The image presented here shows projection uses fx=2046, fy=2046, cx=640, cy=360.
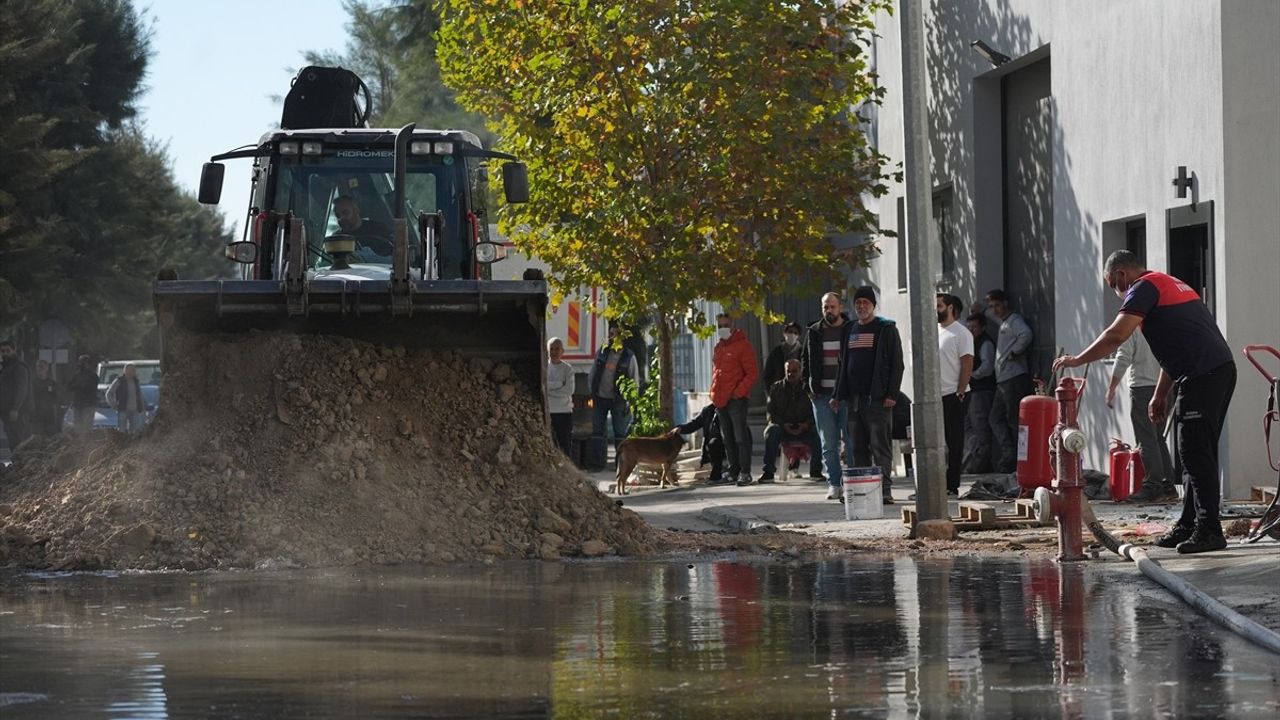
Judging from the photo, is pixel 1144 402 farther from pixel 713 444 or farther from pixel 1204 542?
pixel 713 444

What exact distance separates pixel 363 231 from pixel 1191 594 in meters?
8.88

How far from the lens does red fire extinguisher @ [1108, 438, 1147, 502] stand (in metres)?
15.8

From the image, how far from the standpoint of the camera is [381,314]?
15016mm

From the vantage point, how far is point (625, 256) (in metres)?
24.6

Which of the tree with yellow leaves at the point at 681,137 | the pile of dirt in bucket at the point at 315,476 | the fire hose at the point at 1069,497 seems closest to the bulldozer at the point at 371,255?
the pile of dirt in bucket at the point at 315,476

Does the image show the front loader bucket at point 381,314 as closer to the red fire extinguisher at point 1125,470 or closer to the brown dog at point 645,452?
the red fire extinguisher at point 1125,470

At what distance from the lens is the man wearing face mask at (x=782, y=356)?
24.2 m

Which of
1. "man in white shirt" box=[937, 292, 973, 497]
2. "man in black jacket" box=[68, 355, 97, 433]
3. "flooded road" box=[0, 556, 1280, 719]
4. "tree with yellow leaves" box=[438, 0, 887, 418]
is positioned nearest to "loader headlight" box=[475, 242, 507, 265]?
"man in white shirt" box=[937, 292, 973, 497]

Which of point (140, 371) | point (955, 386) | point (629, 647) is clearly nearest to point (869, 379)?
point (955, 386)

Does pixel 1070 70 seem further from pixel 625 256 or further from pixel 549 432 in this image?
pixel 549 432

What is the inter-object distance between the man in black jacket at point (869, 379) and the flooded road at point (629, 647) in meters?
5.37

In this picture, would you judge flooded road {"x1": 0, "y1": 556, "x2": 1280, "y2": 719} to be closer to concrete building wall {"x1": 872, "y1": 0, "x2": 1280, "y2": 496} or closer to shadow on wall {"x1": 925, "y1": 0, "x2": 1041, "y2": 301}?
concrete building wall {"x1": 872, "y1": 0, "x2": 1280, "y2": 496}

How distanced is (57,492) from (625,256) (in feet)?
35.6

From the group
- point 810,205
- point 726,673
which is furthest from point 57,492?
point 810,205
